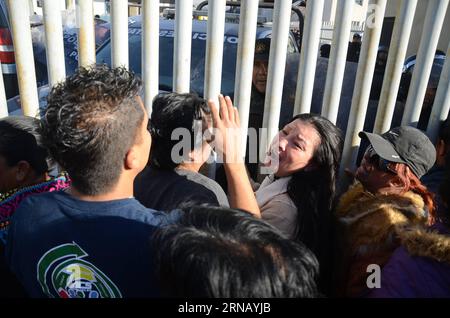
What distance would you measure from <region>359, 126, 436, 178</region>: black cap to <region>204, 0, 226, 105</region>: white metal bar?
68 cm

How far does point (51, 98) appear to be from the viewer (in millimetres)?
1002

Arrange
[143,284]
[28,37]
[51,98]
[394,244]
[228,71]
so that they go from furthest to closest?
[228,71]
[28,37]
[394,244]
[51,98]
[143,284]

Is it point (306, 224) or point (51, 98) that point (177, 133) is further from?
point (306, 224)

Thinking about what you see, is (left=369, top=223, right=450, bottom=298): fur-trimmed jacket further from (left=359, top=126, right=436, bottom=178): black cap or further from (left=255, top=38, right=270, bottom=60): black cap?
(left=255, top=38, right=270, bottom=60): black cap

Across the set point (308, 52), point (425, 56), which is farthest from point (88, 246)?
point (425, 56)

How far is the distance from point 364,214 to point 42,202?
111 cm

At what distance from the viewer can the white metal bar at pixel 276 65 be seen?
141 cm

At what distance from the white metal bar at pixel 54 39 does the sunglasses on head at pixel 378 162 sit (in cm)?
130

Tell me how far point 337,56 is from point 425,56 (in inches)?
16.8

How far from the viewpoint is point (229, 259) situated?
69 centimetres

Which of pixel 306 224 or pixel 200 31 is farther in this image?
pixel 200 31

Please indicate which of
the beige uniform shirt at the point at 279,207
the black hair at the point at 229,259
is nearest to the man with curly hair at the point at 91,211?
the black hair at the point at 229,259

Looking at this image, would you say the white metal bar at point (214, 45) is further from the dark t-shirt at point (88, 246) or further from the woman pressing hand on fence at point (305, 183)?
the dark t-shirt at point (88, 246)
